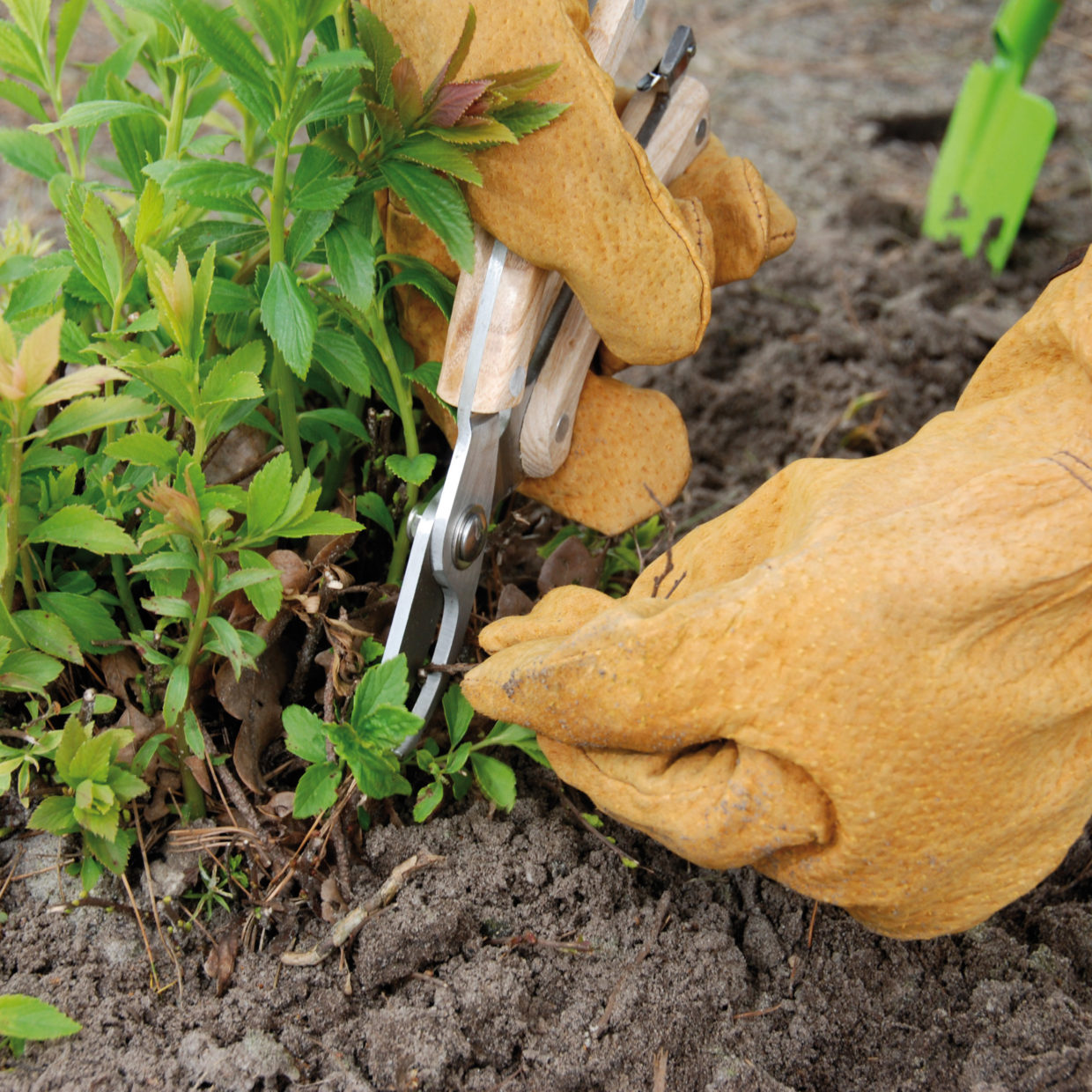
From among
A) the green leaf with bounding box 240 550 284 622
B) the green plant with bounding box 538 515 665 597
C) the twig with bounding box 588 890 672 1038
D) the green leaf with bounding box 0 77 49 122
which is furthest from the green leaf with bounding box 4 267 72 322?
the twig with bounding box 588 890 672 1038

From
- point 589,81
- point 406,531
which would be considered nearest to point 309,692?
point 406,531

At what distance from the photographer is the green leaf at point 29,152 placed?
4.22 ft

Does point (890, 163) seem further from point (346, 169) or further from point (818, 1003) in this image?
point (818, 1003)

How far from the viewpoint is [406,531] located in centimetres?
119

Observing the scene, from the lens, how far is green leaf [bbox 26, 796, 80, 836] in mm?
1041

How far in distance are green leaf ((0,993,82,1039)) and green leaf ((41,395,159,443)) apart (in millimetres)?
551

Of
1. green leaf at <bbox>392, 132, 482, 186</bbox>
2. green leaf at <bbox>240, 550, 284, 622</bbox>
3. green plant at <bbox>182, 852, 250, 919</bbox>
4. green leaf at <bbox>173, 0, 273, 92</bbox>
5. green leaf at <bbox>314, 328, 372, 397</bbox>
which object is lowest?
green plant at <bbox>182, 852, 250, 919</bbox>

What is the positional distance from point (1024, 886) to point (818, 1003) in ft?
0.93

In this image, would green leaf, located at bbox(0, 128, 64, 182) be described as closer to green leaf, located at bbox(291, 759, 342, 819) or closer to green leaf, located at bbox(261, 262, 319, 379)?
green leaf, located at bbox(261, 262, 319, 379)

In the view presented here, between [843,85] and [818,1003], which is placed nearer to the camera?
[818,1003]

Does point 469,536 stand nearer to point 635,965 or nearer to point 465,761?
point 465,761

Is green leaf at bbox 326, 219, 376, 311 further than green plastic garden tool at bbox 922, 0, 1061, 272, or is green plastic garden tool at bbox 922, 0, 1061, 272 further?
green plastic garden tool at bbox 922, 0, 1061, 272

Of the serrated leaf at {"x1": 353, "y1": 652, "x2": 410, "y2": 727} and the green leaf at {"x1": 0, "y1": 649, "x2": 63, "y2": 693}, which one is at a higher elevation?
the serrated leaf at {"x1": 353, "y1": 652, "x2": 410, "y2": 727}

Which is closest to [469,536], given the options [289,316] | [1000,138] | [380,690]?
[380,690]
